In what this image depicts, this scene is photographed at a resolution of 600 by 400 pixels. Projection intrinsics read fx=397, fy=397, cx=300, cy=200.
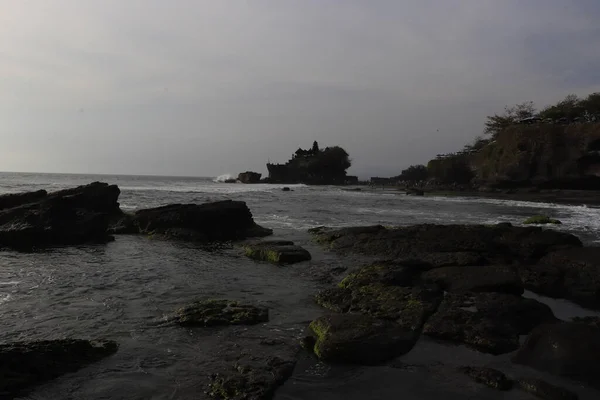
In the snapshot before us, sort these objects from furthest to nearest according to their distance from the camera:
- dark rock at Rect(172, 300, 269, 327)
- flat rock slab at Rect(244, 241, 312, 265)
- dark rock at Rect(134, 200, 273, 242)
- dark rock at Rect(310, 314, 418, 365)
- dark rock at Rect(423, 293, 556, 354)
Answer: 1. dark rock at Rect(134, 200, 273, 242)
2. flat rock slab at Rect(244, 241, 312, 265)
3. dark rock at Rect(172, 300, 269, 327)
4. dark rock at Rect(423, 293, 556, 354)
5. dark rock at Rect(310, 314, 418, 365)

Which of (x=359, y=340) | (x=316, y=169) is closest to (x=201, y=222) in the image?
(x=359, y=340)

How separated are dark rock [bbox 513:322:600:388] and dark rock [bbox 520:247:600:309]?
2.98 m

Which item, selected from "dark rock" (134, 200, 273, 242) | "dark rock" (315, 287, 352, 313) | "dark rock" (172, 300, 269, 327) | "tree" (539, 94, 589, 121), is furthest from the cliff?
"dark rock" (172, 300, 269, 327)

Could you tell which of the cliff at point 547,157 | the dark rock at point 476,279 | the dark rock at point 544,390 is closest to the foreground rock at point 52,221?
the dark rock at point 476,279

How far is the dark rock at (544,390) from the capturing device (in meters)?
4.38

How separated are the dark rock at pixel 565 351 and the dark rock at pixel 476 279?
2.17 metres

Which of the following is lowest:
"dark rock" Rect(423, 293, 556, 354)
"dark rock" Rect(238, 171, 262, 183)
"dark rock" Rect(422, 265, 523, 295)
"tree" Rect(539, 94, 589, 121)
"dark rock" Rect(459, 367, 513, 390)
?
"dark rock" Rect(459, 367, 513, 390)

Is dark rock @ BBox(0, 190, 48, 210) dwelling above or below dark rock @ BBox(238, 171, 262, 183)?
below

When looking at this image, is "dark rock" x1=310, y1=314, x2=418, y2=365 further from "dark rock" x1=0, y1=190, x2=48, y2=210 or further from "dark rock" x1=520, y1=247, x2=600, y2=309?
"dark rock" x1=0, y1=190, x2=48, y2=210

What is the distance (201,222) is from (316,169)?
3718 inches

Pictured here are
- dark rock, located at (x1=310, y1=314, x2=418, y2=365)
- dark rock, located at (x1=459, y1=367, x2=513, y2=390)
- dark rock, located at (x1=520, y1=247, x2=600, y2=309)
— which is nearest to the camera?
dark rock, located at (x1=459, y1=367, x2=513, y2=390)

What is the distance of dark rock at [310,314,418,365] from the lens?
17.9 ft

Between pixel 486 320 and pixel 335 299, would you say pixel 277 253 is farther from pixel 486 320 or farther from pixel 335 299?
pixel 486 320

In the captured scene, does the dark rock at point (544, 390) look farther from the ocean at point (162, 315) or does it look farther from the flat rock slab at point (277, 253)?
the flat rock slab at point (277, 253)
